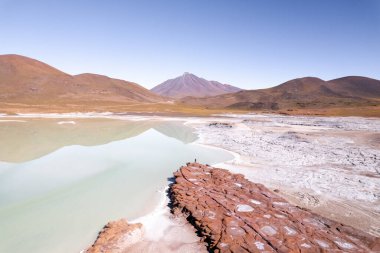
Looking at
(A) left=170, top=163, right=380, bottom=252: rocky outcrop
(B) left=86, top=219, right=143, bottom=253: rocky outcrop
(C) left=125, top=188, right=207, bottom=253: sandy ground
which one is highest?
(A) left=170, top=163, right=380, bottom=252: rocky outcrop

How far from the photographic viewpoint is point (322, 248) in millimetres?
6348

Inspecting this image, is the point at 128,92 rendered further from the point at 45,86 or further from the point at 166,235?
the point at 166,235

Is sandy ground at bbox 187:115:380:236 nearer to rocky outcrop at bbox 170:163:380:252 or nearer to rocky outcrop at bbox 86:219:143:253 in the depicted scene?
rocky outcrop at bbox 170:163:380:252

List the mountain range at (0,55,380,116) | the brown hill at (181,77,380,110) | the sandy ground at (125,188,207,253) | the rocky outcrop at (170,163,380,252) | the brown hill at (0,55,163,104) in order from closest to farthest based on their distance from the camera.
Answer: the rocky outcrop at (170,163,380,252)
the sandy ground at (125,188,207,253)
the mountain range at (0,55,380,116)
the brown hill at (0,55,163,104)
the brown hill at (181,77,380,110)

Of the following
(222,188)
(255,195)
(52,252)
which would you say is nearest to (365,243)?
(255,195)

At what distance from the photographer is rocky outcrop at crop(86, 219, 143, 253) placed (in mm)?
6453

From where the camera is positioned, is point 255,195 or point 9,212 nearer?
point 9,212

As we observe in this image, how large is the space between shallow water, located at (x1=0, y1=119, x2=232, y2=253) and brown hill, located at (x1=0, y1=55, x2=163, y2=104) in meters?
93.4

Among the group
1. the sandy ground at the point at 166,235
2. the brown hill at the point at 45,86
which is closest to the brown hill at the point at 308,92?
the brown hill at the point at 45,86

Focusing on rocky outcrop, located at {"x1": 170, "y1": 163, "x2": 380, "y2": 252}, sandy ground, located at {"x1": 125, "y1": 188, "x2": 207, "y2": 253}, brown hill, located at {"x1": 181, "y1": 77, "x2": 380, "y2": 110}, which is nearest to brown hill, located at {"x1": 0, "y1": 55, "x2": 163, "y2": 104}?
brown hill, located at {"x1": 181, "y1": 77, "x2": 380, "y2": 110}

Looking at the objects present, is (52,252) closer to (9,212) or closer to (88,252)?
(88,252)

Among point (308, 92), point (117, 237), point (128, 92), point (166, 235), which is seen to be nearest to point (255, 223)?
point (166, 235)

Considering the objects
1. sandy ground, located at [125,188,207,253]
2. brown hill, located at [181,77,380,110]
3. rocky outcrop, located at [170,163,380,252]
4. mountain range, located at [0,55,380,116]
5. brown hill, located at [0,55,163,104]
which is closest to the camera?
rocky outcrop, located at [170,163,380,252]

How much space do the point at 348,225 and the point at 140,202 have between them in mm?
6686
